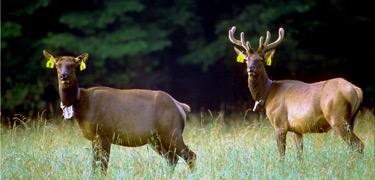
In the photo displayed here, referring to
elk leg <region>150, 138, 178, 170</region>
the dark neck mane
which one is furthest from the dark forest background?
elk leg <region>150, 138, 178, 170</region>

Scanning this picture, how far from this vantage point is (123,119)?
23.8ft

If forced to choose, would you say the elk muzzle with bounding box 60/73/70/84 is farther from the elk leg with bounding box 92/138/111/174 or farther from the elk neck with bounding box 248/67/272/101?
the elk neck with bounding box 248/67/272/101

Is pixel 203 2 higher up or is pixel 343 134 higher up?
pixel 203 2

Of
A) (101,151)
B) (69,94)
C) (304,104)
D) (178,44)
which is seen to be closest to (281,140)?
(304,104)

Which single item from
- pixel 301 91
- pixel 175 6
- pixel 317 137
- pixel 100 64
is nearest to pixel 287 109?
pixel 301 91

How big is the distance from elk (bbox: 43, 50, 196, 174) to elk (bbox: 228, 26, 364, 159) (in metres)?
1.48

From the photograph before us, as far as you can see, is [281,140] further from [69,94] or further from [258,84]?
[69,94]

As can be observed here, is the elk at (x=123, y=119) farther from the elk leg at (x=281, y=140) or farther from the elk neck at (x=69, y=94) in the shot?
the elk leg at (x=281, y=140)

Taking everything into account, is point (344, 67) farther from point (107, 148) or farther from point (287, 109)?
point (107, 148)

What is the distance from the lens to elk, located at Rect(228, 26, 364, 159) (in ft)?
24.8

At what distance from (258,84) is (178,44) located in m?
8.16

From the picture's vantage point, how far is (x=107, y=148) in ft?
23.5

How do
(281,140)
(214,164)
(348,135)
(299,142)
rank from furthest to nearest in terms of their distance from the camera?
(299,142)
(281,140)
(348,135)
(214,164)

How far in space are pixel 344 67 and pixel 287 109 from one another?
8.94m
